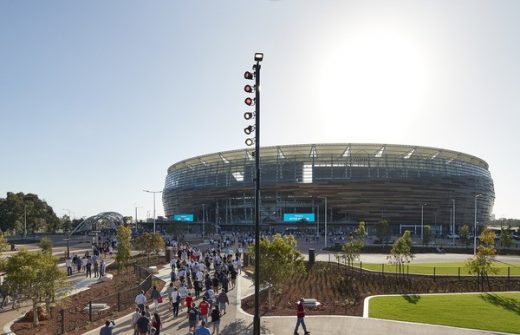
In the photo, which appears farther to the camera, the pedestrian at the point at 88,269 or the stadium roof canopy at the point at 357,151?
the stadium roof canopy at the point at 357,151

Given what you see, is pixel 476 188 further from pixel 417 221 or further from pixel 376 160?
pixel 376 160

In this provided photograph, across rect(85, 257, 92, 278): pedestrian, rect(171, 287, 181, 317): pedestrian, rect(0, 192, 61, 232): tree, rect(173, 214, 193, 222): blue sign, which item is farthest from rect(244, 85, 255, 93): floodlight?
rect(173, 214, 193, 222): blue sign

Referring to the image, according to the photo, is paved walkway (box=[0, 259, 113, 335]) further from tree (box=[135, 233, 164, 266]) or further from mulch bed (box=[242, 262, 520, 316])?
tree (box=[135, 233, 164, 266])

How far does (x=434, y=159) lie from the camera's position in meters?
125

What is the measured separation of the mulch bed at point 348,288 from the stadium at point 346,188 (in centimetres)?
7572

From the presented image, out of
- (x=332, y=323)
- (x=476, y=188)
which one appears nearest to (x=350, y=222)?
(x=476, y=188)

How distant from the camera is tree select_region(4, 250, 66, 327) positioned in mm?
18609

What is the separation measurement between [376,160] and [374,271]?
9082cm

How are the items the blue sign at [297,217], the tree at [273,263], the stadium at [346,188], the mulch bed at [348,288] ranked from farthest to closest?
the stadium at [346,188], the blue sign at [297,217], the tree at [273,263], the mulch bed at [348,288]

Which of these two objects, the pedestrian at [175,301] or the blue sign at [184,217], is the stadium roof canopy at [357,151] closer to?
the blue sign at [184,217]

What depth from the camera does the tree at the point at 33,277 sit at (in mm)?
18609

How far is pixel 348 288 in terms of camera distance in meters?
27.0

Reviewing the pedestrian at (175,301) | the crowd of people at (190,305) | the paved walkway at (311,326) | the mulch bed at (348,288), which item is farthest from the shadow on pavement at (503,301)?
the pedestrian at (175,301)

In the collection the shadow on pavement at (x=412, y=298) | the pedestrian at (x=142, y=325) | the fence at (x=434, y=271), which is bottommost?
the fence at (x=434, y=271)
